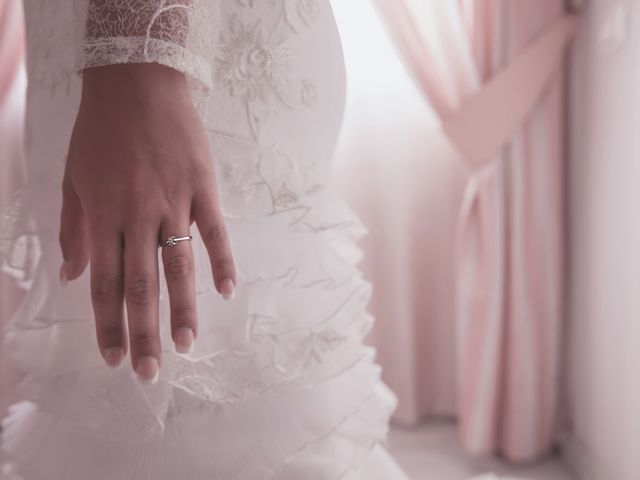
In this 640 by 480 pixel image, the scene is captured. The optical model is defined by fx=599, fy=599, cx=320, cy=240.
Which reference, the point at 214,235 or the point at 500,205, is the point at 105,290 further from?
the point at 500,205

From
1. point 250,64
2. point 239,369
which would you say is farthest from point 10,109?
point 239,369

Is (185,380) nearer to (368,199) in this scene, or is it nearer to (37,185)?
(37,185)

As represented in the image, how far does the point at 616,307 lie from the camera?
134 cm

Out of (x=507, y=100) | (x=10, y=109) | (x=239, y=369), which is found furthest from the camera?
(x=10, y=109)

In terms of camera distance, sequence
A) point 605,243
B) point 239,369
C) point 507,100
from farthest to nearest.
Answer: point 507,100
point 605,243
point 239,369

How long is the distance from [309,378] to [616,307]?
982 mm

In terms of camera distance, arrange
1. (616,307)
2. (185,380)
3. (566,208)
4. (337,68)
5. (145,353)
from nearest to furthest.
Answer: (145,353) → (185,380) → (337,68) → (616,307) → (566,208)

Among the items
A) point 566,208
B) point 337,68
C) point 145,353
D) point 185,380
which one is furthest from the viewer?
point 566,208

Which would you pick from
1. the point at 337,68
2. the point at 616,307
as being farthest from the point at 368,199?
the point at 337,68

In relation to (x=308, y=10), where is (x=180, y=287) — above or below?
below

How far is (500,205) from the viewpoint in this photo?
1.57 m

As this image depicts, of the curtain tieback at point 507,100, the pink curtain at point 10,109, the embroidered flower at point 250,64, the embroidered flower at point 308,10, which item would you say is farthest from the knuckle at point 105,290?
the pink curtain at point 10,109

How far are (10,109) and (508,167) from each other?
1.43 meters

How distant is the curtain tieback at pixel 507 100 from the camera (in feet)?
4.99
